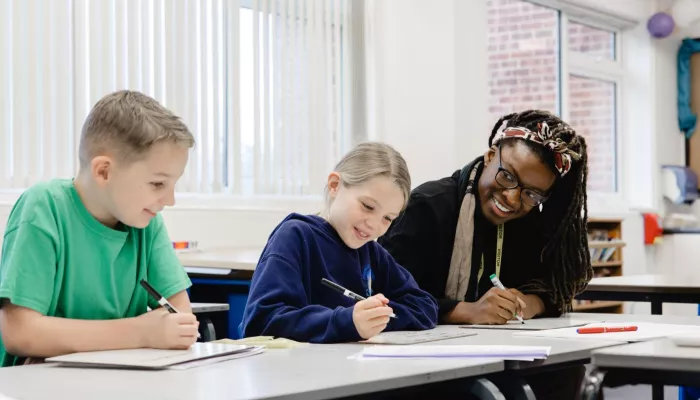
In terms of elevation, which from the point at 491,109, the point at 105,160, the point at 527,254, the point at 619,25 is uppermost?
the point at 619,25

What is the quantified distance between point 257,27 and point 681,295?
2533 mm

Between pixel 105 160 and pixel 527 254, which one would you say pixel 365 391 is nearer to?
pixel 105 160

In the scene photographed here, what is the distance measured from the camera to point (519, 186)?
229cm

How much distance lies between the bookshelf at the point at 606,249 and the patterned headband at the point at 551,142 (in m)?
4.11

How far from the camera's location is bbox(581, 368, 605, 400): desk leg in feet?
4.65

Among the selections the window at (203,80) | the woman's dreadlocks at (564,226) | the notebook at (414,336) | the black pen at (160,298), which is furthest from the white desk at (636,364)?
the window at (203,80)

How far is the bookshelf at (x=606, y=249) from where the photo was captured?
641 centimetres

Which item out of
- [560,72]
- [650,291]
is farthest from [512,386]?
[560,72]

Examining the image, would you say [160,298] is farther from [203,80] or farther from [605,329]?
[203,80]

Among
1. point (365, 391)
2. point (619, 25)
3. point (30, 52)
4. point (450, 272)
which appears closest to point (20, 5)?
point (30, 52)

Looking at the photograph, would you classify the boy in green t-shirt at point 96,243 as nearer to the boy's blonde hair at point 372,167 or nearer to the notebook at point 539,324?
the boy's blonde hair at point 372,167

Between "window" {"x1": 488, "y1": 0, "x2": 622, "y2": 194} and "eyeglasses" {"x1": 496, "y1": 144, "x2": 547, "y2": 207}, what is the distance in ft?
13.4

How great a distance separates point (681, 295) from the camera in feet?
10.4

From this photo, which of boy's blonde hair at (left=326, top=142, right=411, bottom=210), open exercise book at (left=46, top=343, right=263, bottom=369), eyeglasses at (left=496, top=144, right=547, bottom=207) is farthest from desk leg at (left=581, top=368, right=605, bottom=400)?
eyeglasses at (left=496, top=144, right=547, bottom=207)
